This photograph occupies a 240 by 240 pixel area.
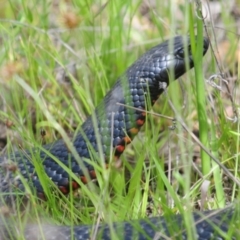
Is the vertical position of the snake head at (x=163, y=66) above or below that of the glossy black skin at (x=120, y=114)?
above

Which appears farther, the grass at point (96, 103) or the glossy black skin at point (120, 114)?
the glossy black skin at point (120, 114)

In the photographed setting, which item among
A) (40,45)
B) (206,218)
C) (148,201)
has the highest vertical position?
(40,45)

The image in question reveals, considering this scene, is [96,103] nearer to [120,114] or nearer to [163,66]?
[120,114]

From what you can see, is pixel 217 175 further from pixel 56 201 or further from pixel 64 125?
pixel 64 125

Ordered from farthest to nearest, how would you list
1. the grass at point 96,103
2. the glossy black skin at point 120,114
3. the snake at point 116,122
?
the glossy black skin at point 120,114, the snake at point 116,122, the grass at point 96,103

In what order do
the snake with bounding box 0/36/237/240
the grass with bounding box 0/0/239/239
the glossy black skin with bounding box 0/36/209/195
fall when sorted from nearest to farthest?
the grass with bounding box 0/0/239/239 < the snake with bounding box 0/36/237/240 < the glossy black skin with bounding box 0/36/209/195

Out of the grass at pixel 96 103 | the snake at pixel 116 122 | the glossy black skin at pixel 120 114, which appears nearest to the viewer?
the grass at pixel 96 103

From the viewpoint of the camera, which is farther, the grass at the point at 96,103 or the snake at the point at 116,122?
the snake at the point at 116,122

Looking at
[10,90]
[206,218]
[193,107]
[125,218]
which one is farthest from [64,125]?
[206,218]

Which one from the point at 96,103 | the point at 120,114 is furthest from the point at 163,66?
the point at 96,103
